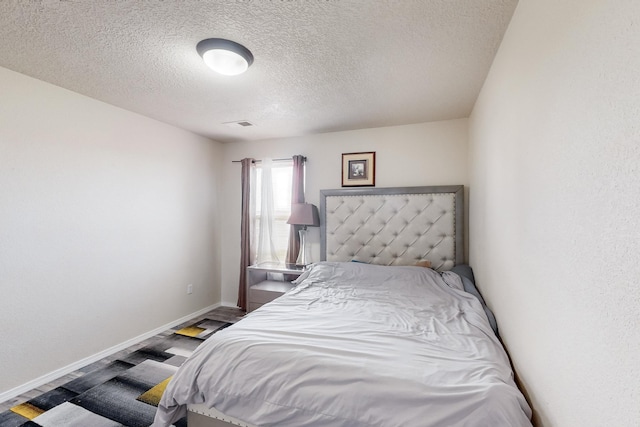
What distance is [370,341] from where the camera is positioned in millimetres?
1462

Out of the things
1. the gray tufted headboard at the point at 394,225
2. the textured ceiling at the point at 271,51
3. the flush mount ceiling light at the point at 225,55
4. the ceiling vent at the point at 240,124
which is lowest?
the gray tufted headboard at the point at 394,225

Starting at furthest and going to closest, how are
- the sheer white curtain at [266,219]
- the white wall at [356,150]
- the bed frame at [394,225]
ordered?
the sheer white curtain at [266,219]
the white wall at [356,150]
the bed frame at [394,225]

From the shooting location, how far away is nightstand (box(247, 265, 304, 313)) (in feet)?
10.3

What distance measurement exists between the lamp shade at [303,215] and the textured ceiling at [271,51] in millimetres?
1088

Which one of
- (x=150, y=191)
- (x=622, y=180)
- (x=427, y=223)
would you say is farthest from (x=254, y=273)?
(x=622, y=180)

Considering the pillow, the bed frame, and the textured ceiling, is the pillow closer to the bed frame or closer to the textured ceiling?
the bed frame

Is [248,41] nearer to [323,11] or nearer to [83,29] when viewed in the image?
[323,11]

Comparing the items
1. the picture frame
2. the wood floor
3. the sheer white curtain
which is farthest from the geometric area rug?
the picture frame

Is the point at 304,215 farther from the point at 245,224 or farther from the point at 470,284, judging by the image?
the point at 470,284

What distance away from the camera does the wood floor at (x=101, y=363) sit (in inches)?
78.0

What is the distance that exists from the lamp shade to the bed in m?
1.04

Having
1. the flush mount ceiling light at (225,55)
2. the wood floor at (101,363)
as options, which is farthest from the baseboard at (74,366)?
the flush mount ceiling light at (225,55)

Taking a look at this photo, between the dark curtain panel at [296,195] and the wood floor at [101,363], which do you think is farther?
the dark curtain panel at [296,195]

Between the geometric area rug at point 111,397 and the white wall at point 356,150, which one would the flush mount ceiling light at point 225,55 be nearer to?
the white wall at point 356,150
